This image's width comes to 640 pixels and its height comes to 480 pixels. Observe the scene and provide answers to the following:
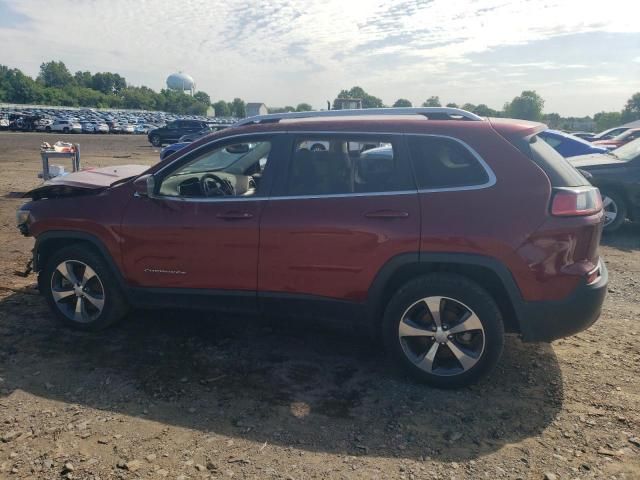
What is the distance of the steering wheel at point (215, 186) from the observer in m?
4.08

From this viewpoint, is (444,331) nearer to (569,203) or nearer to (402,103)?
(569,203)

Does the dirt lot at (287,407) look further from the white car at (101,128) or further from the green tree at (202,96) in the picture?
the green tree at (202,96)

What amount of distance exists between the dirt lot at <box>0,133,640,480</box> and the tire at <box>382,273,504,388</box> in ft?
0.55

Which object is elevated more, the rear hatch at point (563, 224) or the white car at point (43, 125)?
the rear hatch at point (563, 224)

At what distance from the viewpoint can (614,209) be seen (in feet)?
26.4

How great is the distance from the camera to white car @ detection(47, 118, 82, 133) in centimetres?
4644

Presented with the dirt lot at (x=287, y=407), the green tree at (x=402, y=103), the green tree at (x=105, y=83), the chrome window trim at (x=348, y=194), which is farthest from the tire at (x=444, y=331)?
the green tree at (x=105, y=83)

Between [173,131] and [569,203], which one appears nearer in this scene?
[569,203]

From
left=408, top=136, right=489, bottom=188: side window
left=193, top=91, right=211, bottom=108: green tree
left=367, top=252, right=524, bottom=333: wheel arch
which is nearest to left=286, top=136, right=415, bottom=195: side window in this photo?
left=408, top=136, right=489, bottom=188: side window

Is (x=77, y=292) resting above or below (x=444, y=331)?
below

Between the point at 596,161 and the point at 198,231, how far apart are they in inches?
282

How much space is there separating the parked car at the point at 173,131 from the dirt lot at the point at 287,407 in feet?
97.3

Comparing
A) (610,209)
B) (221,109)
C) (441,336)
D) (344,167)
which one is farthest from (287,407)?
(221,109)

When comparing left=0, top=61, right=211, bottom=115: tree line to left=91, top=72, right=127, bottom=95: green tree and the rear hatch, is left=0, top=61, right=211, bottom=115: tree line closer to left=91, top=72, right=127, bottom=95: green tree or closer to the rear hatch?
left=91, top=72, right=127, bottom=95: green tree
